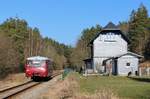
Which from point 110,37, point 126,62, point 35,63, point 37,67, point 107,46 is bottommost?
point 37,67

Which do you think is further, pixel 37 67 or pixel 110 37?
pixel 110 37

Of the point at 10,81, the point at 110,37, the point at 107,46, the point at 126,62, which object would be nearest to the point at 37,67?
the point at 10,81

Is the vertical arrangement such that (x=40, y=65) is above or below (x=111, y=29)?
below

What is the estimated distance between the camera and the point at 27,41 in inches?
4948

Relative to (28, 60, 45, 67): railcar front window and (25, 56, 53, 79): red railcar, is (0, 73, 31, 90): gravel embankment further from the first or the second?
(28, 60, 45, 67): railcar front window

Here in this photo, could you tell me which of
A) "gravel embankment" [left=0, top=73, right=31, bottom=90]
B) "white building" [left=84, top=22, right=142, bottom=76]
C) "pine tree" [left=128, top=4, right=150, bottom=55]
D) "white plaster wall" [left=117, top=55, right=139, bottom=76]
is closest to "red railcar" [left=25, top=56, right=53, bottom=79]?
"gravel embankment" [left=0, top=73, right=31, bottom=90]

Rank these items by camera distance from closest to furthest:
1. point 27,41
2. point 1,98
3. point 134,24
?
1. point 1,98
2. point 27,41
3. point 134,24

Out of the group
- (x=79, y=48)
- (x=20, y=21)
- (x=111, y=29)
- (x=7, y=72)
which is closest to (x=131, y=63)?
(x=111, y=29)

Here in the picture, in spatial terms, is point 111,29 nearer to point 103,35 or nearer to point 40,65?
point 103,35

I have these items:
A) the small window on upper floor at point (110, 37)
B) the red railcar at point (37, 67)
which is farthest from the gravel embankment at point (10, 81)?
the small window on upper floor at point (110, 37)

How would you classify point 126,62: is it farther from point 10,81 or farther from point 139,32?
point 139,32

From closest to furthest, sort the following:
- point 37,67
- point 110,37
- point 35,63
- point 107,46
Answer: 1. point 37,67
2. point 35,63
3. point 110,37
4. point 107,46

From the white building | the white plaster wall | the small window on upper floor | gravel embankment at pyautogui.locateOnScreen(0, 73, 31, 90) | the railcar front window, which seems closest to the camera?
gravel embankment at pyautogui.locateOnScreen(0, 73, 31, 90)

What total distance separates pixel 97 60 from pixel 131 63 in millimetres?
14251
